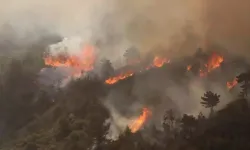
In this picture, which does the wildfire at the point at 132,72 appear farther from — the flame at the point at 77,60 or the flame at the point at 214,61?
the flame at the point at 214,61

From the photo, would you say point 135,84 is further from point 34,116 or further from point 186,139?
point 34,116

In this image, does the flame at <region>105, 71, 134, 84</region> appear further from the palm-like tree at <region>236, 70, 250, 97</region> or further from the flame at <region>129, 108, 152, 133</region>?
the palm-like tree at <region>236, 70, 250, 97</region>

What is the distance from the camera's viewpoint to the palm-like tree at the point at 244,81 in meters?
→ 5.42

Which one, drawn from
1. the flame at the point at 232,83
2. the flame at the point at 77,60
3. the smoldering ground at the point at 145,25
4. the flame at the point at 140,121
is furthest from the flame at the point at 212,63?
the flame at the point at 77,60

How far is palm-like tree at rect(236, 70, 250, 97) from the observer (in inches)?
213

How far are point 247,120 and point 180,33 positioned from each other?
1.60 meters

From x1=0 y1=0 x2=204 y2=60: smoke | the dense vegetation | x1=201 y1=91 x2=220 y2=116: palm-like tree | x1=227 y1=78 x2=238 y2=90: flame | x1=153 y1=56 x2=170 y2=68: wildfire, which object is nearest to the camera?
the dense vegetation

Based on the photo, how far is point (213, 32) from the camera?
5695mm

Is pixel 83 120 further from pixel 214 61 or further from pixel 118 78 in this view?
pixel 214 61

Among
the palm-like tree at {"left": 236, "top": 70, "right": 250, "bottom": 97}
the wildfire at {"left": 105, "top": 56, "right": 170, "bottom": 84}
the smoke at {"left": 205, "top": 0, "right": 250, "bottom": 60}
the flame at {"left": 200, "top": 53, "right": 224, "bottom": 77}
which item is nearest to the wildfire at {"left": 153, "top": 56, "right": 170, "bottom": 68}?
the wildfire at {"left": 105, "top": 56, "right": 170, "bottom": 84}

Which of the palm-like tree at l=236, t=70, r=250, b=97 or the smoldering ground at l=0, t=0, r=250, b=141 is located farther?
the smoldering ground at l=0, t=0, r=250, b=141

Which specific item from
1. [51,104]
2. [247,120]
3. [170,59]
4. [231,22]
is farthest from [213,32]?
[51,104]

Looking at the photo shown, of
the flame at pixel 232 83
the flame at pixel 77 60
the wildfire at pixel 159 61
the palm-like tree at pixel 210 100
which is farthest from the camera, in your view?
the flame at pixel 77 60

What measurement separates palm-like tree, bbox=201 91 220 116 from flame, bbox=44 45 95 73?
182cm
